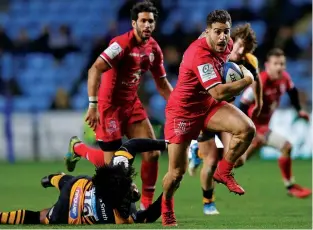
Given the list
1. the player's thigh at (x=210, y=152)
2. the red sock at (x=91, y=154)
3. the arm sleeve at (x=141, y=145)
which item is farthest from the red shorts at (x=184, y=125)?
the red sock at (x=91, y=154)

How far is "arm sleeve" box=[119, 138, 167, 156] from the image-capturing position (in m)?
8.36

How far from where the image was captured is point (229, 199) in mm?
11336

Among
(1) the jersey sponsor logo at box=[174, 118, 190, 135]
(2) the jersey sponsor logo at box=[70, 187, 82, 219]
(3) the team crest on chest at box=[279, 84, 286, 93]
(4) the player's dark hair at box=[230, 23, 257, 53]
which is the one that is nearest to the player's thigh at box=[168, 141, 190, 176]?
(1) the jersey sponsor logo at box=[174, 118, 190, 135]

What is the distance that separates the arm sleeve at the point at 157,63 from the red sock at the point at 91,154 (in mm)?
1090

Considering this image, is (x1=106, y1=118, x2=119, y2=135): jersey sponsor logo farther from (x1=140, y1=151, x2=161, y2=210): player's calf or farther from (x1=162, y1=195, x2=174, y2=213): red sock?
(x1=162, y1=195, x2=174, y2=213): red sock

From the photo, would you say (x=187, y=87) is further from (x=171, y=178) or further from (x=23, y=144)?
(x=23, y=144)

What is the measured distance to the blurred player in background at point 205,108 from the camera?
800 cm

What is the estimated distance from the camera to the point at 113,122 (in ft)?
32.0

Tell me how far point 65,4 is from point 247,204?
1245 cm

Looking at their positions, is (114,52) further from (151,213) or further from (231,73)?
(151,213)

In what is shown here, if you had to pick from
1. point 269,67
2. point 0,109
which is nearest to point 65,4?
point 0,109

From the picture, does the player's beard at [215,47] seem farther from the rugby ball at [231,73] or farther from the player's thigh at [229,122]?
the player's thigh at [229,122]

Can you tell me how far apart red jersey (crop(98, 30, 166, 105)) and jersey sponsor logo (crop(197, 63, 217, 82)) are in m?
1.62

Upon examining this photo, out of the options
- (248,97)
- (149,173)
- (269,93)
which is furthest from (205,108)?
(269,93)
